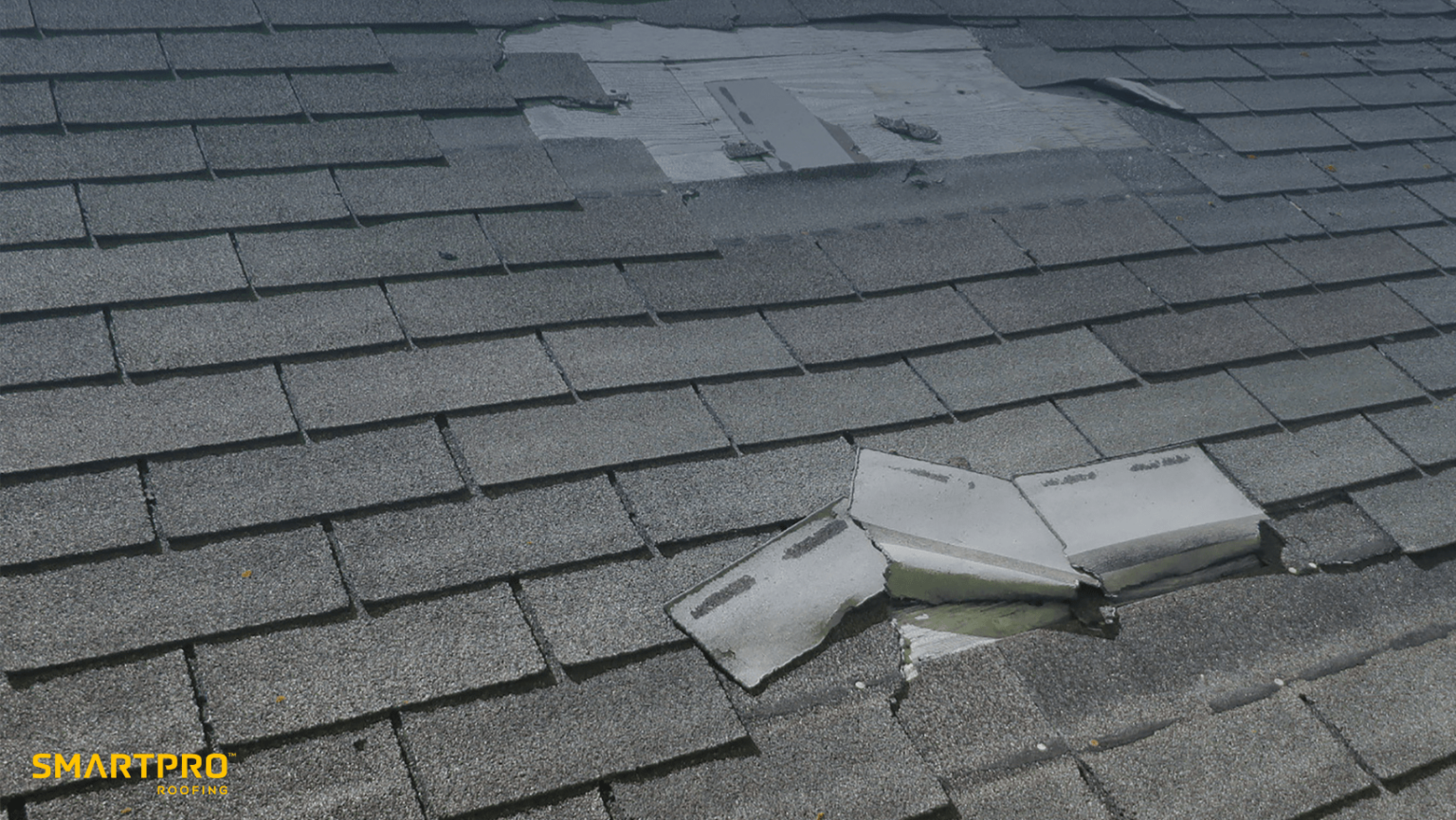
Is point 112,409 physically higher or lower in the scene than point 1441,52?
lower

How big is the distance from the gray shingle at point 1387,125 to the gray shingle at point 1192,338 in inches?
62.9

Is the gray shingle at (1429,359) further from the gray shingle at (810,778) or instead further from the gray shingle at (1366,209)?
the gray shingle at (810,778)

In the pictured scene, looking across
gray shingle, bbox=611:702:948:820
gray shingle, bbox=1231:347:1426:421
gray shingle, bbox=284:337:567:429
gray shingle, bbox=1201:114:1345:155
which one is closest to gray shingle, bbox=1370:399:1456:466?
gray shingle, bbox=1231:347:1426:421

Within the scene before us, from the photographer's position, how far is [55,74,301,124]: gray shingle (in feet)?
9.41

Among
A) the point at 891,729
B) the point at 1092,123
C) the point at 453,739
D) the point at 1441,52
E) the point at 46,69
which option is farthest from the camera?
the point at 1441,52

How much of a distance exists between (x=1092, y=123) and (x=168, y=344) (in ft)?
10.7

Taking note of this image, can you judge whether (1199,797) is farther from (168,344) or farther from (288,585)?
(168,344)

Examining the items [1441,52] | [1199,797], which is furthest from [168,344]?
[1441,52]

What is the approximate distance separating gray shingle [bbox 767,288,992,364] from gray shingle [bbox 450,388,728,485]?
0.41m

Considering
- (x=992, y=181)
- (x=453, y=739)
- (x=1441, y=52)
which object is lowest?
(x=453, y=739)

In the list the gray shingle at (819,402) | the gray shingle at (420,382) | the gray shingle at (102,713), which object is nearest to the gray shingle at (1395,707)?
the gray shingle at (819,402)

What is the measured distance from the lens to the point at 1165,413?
2.79m

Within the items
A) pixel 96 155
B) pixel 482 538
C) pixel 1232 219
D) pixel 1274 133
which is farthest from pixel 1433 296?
pixel 96 155

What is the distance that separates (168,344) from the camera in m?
2.31
